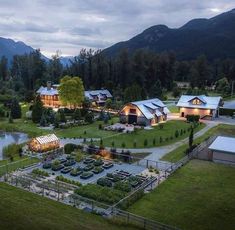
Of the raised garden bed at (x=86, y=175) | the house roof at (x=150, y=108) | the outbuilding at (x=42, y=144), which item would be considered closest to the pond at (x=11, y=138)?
the outbuilding at (x=42, y=144)

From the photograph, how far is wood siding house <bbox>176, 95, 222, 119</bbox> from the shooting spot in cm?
6675

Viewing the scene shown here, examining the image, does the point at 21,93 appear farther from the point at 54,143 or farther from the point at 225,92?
the point at 225,92

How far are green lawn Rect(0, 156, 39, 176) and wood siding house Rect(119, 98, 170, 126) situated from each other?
24.7m

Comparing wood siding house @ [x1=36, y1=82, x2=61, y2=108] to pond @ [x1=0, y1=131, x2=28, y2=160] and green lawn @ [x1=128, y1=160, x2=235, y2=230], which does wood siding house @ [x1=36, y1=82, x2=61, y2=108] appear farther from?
green lawn @ [x1=128, y1=160, x2=235, y2=230]

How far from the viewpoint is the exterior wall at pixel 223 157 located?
3756cm

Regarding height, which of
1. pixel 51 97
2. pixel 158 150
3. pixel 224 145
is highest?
pixel 51 97

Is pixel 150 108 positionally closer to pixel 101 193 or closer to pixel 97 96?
pixel 97 96

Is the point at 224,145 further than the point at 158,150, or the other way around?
the point at 158,150

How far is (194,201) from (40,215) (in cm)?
1224

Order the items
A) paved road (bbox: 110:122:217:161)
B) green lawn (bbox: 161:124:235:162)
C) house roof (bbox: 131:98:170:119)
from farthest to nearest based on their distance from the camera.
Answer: house roof (bbox: 131:98:170:119)
paved road (bbox: 110:122:217:161)
green lawn (bbox: 161:124:235:162)

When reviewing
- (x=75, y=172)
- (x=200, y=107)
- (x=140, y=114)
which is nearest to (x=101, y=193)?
(x=75, y=172)

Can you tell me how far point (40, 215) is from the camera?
890 inches

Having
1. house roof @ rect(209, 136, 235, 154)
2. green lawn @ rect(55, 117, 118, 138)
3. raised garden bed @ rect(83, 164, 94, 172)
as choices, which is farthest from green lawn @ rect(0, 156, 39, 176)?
house roof @ rect(209, 136, 235, 154)

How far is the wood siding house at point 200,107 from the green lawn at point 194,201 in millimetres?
32867
